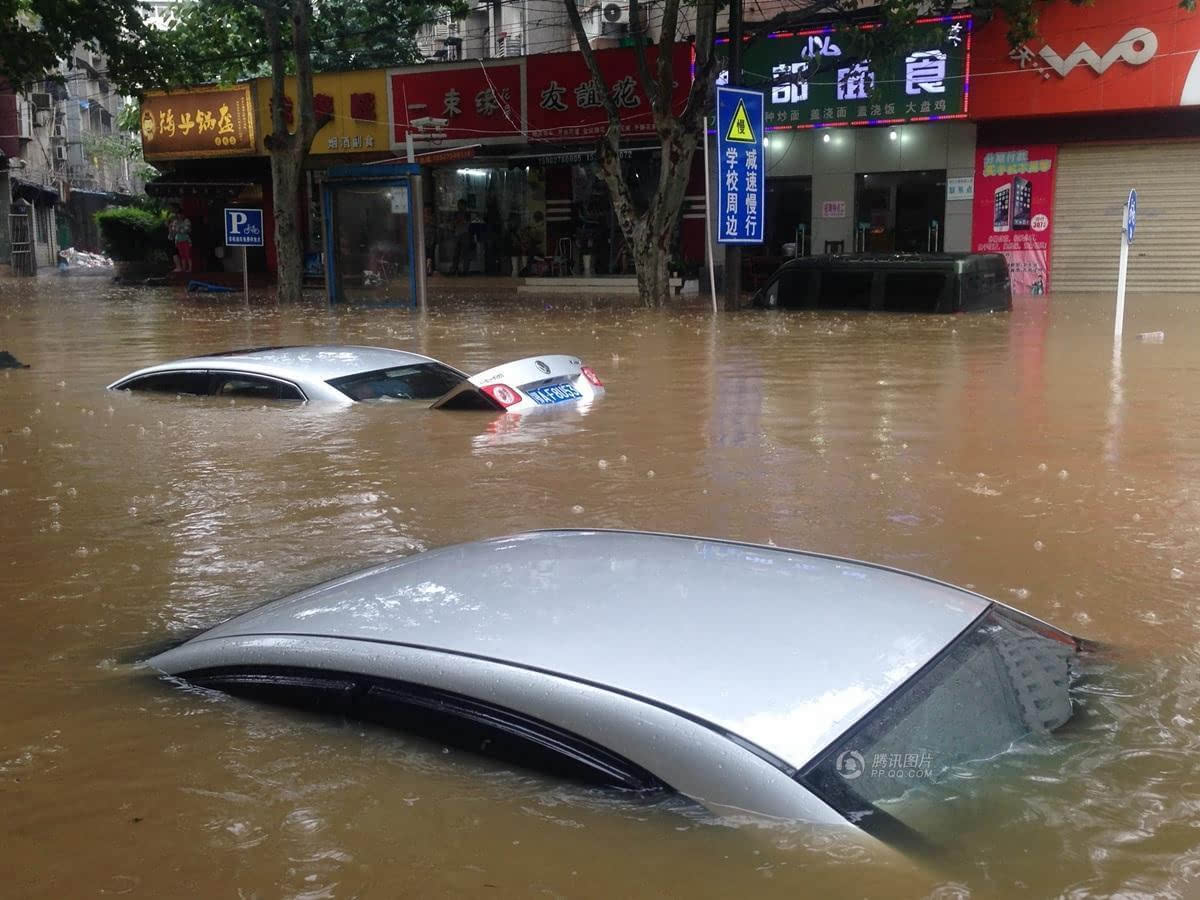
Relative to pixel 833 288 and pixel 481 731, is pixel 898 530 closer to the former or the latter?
pixel 481 731

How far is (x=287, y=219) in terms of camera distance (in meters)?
22.9

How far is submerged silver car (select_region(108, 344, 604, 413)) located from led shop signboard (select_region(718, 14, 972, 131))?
43.7 ft

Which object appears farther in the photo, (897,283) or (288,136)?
(288,136)

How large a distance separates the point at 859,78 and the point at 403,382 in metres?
17.1

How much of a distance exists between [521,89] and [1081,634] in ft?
80.0

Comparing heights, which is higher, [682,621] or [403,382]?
[682,621]

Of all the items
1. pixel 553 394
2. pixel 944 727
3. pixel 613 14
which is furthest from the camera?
pixel 613 14

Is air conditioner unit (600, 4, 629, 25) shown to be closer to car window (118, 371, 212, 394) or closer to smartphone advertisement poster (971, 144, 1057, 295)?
smartphone advertisement poster (971, 144, 1057, 295)

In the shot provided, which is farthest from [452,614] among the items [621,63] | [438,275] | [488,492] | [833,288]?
[438,275]

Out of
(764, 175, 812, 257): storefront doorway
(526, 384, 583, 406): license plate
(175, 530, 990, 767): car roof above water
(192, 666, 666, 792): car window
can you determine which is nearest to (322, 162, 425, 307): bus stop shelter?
(764, 175, 812, 257): storefront doorway

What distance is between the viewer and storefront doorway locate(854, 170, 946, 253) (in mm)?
24531

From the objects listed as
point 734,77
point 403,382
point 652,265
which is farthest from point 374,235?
point 403,382

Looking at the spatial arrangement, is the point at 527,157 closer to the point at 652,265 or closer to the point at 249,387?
the point at 652,265

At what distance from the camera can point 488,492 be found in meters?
6.85
